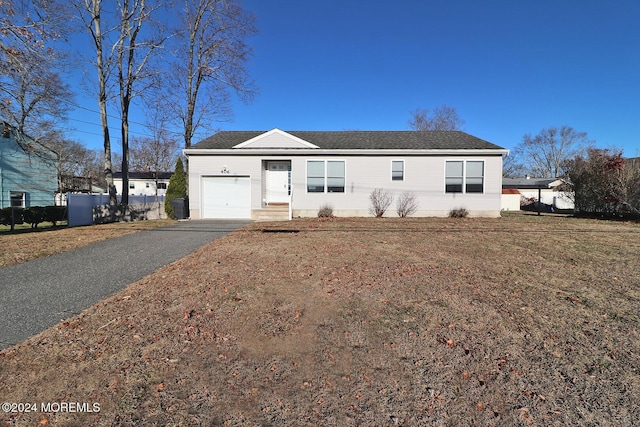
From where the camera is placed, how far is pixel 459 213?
49.6ft

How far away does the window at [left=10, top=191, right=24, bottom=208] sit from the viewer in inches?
776

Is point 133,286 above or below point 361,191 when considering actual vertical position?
below

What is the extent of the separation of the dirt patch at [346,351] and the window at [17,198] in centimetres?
2203

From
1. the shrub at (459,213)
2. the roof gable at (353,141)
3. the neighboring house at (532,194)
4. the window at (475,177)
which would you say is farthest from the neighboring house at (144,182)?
the neighboring house at (532,194)

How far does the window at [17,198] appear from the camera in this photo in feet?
64.6

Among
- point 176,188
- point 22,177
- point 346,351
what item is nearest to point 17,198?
point 22,177

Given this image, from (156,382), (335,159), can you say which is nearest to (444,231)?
(335,159)

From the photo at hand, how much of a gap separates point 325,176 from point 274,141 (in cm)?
303

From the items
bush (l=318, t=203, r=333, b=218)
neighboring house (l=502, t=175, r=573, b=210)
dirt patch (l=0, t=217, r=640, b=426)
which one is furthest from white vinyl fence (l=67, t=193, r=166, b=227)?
neighboring house (l=502, t=175, r=573, b=210)

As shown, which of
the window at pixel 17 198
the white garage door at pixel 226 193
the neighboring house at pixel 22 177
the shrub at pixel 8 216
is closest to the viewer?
the shrub at pixel 8 216

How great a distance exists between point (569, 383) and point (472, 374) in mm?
698

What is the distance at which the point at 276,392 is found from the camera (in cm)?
229

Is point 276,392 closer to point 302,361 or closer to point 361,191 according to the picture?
point 302,361

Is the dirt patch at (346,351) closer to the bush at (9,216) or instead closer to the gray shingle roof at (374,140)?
the gray shingle roof at (374,140)
